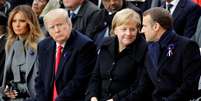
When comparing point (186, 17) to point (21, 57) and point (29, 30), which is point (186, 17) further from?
point (21, 57)

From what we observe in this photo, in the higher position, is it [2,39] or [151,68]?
[151,68]

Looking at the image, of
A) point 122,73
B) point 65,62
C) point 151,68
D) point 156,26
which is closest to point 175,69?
point 151,68

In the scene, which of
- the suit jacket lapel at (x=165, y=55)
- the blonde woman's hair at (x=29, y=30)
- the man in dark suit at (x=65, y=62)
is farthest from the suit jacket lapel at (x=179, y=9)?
the suit jacket lapel at (x=165, y=55)

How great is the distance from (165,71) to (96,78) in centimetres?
89

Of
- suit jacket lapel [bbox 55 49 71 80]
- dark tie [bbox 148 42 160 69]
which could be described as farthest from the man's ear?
suit jacket lapel [bbox 55 49 71 80]

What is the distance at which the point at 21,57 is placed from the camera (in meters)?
7.38

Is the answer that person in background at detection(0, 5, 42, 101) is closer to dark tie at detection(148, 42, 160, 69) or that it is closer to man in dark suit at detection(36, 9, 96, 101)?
man in dark suit at detection(36, 9, 96, 101)

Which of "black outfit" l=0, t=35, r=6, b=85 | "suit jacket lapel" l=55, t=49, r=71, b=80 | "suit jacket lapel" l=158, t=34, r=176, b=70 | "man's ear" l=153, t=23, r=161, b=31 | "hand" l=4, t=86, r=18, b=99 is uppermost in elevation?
"man's ear" l=153, t=23, r=161, b=31

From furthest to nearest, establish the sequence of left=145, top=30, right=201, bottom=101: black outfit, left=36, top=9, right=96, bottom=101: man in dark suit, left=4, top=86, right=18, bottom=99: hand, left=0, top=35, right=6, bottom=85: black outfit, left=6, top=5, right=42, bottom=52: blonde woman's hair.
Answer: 1. left=0, top=35, right=6, bottom=85: black outfit
2. left=6, top=5, right=42, bottom=52: blonde woman's hair
3. left=4, top=86, right=18, bottom=99: hand
4. left=36, top=9, right=96, bottom=101: man in dark suit
5. left=145, top=30, right=201, bottom=101: black outfit

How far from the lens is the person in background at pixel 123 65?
6.05 m

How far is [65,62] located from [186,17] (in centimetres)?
217

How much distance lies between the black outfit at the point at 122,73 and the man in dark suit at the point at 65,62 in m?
0.26

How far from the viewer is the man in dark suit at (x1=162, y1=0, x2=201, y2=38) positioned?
25.5 ft

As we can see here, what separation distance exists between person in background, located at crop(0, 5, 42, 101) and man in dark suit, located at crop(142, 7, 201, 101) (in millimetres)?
1838
